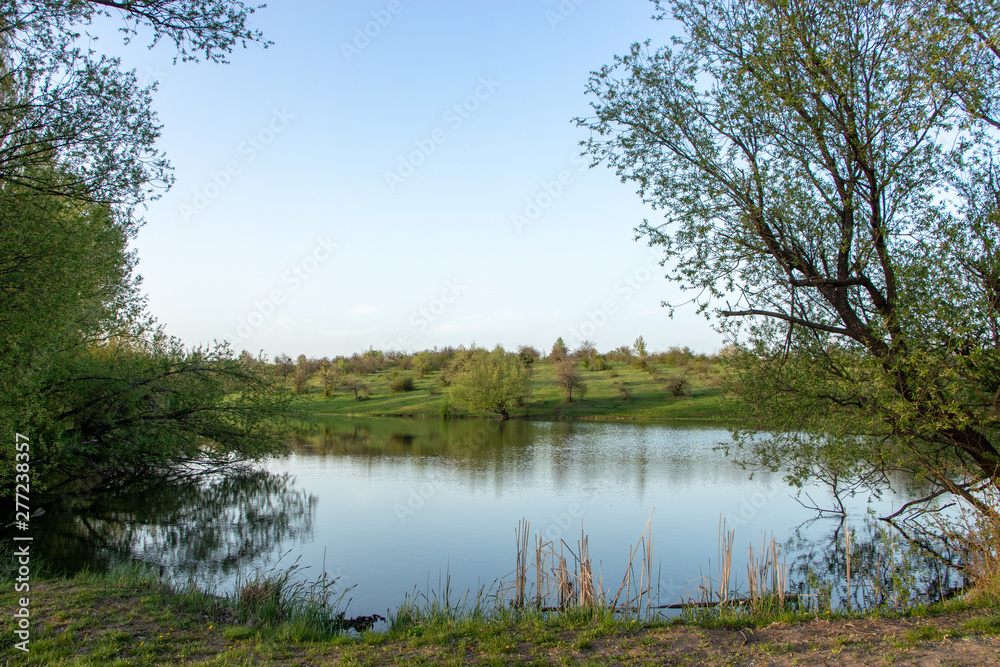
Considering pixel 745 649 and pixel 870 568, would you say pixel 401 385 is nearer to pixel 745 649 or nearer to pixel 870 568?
pixel 870 568

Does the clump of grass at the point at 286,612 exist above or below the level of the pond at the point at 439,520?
above

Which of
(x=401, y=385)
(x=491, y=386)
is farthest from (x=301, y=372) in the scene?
(x=491, y=386)

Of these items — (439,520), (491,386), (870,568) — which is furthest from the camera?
(491,386)

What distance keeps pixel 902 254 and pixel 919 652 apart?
5.86 metres

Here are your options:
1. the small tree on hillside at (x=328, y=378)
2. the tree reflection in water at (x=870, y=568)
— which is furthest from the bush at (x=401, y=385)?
the tree reflection in water at (x=870, y=568)

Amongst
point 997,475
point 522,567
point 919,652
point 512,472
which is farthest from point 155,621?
point 512,472

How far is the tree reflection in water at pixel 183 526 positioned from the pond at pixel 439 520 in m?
0.05

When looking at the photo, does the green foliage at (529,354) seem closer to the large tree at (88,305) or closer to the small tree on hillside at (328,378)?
the small tree on hillside at (328,378)

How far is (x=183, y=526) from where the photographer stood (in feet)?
49.3

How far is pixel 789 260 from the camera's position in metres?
9.95

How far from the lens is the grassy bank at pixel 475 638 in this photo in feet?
19.2

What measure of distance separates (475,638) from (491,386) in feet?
167

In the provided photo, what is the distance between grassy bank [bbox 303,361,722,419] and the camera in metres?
57.6

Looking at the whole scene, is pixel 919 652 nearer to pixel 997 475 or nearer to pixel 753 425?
pixel 997 475
